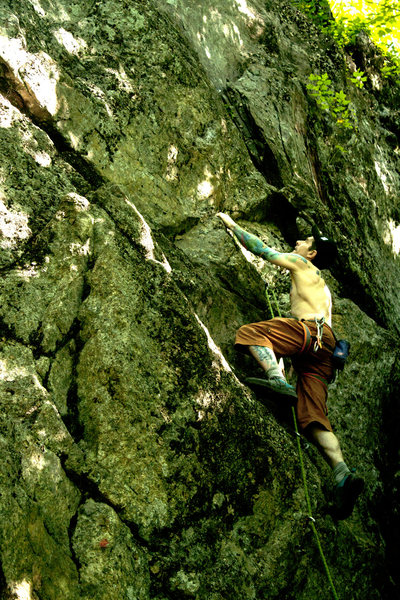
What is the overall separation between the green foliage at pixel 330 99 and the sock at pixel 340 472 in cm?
668

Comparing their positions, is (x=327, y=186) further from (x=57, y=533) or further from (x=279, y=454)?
(x=57, y=533)

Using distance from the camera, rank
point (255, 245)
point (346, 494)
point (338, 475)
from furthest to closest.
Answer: point (255, 245)
point (338, 475)
point (346, 494)

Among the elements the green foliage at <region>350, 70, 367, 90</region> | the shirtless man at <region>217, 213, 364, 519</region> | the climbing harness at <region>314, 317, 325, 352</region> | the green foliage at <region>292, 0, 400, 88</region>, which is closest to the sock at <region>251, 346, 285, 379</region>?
the shirtless man at <region>217, 213, 364, 519</region>

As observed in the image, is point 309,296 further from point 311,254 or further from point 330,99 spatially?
point 330,99

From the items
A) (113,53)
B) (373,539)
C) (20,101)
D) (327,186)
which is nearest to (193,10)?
(113,53)

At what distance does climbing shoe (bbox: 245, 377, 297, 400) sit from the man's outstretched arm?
151 cm

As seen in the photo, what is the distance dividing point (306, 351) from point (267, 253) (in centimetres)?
121

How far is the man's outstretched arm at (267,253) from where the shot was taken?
5680 millimetres

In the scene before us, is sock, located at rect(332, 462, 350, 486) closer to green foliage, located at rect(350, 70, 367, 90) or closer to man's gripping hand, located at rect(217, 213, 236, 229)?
man's gripping hand, located at rect(217, 213, 236, 229)

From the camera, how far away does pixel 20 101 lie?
497 centimetres

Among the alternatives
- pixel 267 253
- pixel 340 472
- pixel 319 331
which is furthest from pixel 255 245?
pixel 340 472

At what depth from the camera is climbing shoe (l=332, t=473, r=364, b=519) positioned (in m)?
4.31

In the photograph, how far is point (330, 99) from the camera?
9352mm

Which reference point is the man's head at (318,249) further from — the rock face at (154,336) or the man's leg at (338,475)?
the man's leg at (338,475)
